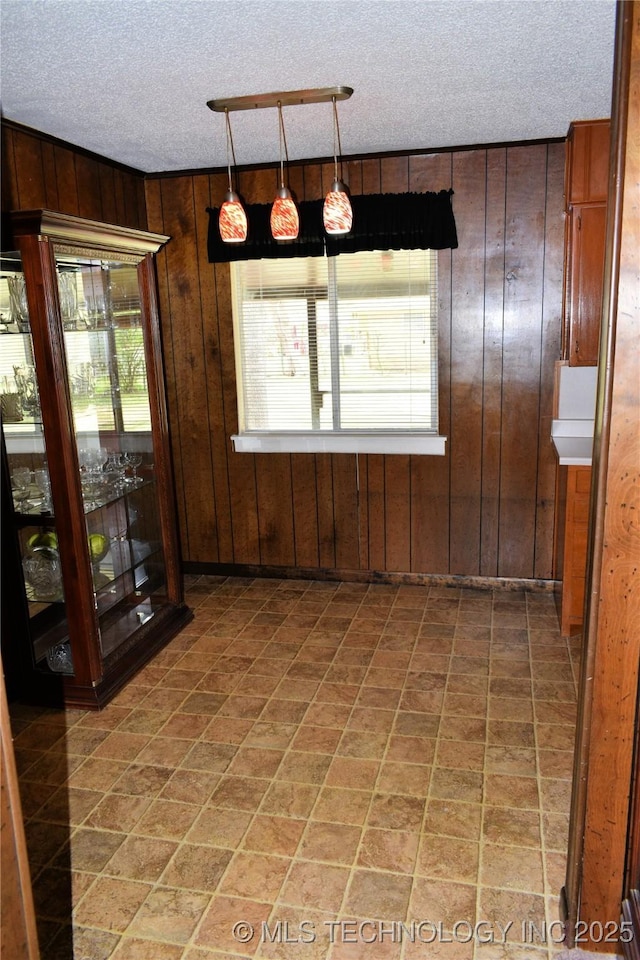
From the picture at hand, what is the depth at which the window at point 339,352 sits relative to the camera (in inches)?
172

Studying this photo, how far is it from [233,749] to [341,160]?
128 inches

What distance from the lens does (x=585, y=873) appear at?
77.7 inches

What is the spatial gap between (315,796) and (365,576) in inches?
84.8

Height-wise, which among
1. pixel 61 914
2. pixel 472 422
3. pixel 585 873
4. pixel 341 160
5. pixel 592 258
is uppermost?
pixel 341 160

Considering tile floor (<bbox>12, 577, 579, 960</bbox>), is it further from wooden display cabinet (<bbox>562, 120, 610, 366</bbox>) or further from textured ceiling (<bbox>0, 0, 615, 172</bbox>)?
textured ceiling (<bbox>0, 0, 615, 172</bbox>)

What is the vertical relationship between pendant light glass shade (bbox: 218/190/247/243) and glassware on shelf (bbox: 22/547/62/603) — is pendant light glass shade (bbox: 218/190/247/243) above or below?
above

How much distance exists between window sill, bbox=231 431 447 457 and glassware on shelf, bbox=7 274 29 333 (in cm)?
176

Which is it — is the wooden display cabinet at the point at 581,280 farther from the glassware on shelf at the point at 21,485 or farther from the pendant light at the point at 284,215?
the glassware on shelf at the point at 21,485

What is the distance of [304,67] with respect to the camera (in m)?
2.77

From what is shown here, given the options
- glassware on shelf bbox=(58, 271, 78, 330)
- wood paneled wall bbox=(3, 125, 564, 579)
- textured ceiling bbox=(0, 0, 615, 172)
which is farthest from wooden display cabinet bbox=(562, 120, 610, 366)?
glassware on shelf bbox=(58, 271, 78, 330)

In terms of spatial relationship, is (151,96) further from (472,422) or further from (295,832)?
(295,832)

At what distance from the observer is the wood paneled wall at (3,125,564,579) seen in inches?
161

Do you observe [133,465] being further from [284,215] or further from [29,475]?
[284,215]

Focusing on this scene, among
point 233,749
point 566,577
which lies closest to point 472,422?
point 566,577
